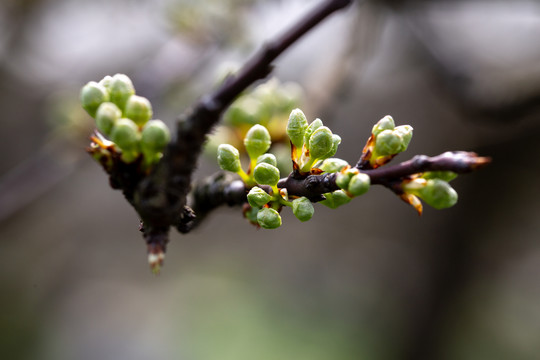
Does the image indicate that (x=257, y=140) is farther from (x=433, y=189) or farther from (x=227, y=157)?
(x=433, y=189)

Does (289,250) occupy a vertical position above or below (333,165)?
above

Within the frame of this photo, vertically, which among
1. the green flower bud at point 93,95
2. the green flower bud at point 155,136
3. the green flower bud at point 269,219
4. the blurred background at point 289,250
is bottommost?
the green flower bud at point 269,219

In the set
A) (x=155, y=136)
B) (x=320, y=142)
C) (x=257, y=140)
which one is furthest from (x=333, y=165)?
(x=155, y=136)

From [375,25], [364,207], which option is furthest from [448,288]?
[375,25]

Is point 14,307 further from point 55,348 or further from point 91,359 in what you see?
point 91,359

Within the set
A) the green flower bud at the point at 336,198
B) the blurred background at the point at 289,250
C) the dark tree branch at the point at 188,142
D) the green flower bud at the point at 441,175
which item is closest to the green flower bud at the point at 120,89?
the dark tree branch at the point at 188,142

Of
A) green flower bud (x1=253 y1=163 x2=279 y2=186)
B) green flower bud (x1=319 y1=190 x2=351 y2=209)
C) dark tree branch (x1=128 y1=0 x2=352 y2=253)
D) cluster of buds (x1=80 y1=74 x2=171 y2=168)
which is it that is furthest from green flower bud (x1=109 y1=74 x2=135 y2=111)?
green flower bud (x1=319 y1=190 x2=351 y2=209)

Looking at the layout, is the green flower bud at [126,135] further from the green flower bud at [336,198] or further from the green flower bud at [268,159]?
the green flower bud at [336,198]

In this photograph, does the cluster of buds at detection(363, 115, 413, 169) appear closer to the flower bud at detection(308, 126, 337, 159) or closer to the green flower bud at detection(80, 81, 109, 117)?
the flower bud at detection(308, 126, 337, 159)
